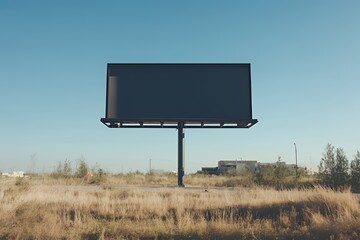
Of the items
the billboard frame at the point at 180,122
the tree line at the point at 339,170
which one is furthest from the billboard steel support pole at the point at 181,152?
the tree line at the point at 339,170

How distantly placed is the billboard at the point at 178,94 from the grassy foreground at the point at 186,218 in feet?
43.6

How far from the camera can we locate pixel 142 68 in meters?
30.3

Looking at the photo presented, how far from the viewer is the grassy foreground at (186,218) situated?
959 cm

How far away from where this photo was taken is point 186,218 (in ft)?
36.7

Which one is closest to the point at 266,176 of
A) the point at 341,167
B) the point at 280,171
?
the point at 280,171

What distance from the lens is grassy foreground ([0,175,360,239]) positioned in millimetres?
9594

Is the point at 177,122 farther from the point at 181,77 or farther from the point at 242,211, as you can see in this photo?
the point at 242,211

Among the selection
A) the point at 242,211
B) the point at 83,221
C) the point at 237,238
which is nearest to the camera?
the point at 237,238

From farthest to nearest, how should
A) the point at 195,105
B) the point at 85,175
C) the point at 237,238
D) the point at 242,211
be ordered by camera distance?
1. the point at 85,175
2. the point at 195,105
3. the point at 242,211
4. the point at 237,238

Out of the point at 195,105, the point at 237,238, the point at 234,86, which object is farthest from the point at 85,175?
the point at 237,238

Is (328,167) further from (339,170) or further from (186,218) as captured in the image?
(186,218)

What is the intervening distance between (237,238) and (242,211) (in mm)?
3930

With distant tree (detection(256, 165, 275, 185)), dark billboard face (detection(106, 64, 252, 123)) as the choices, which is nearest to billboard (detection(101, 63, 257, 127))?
dark billboard face (detection(106, 64, 252, 123))

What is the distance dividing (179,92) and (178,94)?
0.62 feet
